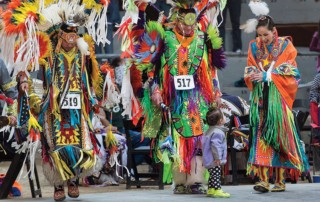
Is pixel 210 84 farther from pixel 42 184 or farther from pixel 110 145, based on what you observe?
pixel 42 184

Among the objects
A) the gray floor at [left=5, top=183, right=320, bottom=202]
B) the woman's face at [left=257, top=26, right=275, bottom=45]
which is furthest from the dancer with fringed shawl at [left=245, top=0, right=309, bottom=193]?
the gray floor at [left=5, top=183, right=320, bottom=202]

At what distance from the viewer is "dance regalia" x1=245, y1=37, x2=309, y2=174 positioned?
12.1 metres

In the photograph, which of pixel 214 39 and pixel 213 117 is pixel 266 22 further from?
pixel 213 117

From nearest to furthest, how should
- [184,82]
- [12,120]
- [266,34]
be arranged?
[12,120], [184,82], [266,34]

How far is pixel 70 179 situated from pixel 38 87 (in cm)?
154

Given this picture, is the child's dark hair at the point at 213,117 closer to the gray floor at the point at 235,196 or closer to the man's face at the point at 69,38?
the gray floor at the point at 235,196

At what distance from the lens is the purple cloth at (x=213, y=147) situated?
454 inches

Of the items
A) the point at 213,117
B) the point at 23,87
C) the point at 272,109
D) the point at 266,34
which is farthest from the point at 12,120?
the point at 266,34

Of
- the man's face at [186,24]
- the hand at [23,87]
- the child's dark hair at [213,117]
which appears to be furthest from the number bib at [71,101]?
the man's face at [186,24]

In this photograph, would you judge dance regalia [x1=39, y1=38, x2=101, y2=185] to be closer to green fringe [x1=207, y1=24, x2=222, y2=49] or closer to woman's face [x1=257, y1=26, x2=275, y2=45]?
green fringe [x1=207, y1=24, x2=222, y2=49]

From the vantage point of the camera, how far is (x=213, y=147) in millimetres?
11555

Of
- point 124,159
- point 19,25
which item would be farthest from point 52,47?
point 124,159

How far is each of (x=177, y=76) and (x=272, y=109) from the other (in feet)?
3.54

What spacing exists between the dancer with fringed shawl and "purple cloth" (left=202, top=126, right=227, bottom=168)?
0.70 meters
